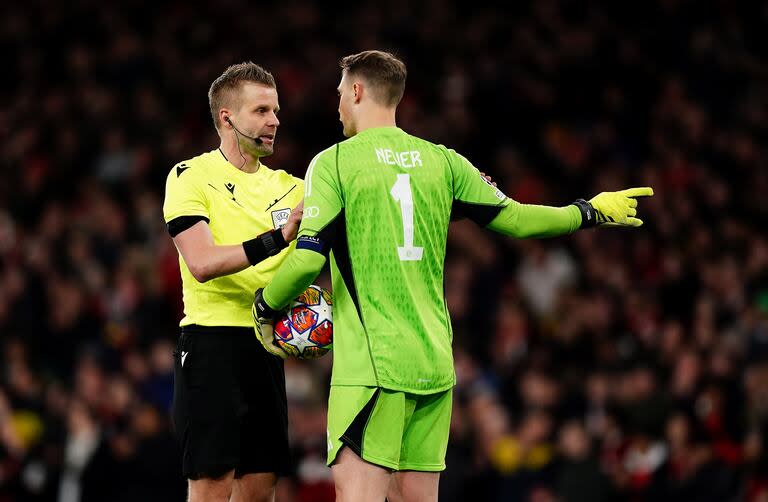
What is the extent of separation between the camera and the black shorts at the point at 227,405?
5.80m

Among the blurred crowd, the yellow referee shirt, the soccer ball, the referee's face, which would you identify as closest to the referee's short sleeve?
the yellow referee shirt

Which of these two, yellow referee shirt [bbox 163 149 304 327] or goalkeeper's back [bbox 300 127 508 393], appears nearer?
goalkeeper's back [bbox 300 127 508 393]

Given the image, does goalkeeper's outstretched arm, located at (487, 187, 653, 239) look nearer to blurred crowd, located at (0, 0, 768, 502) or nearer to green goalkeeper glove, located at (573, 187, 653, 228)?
green goalkeeper glove, located at (573, 187, 653, 228)

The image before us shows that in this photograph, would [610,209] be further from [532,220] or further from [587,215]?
[532,220]

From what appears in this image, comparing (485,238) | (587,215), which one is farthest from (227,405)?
(485,238)

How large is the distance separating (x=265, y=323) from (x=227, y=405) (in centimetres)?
63

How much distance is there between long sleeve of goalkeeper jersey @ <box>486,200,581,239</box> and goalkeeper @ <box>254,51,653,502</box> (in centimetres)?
29

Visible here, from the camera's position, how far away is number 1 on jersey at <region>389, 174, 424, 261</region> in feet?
17.2

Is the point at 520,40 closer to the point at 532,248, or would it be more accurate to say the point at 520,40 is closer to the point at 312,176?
the point at 532,248

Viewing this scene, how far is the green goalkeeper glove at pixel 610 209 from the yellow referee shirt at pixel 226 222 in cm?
145

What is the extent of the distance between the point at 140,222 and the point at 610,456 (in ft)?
21.3

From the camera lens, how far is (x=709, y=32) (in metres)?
16.1

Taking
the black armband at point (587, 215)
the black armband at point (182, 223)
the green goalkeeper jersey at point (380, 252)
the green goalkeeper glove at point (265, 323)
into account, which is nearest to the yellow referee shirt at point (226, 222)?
the black armband at point (182, 223)

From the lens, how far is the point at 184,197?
5.72m
